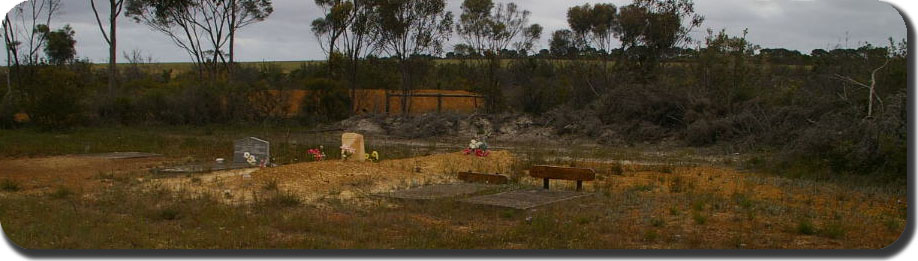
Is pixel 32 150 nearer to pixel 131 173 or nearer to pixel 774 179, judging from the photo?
pixel 131 173

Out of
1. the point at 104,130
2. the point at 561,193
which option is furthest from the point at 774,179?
the point at 104,130

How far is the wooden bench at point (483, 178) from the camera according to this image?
11.7 meters

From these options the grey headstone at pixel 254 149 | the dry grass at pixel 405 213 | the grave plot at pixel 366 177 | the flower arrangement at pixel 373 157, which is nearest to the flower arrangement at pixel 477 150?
the grave plot at pixel 366 177

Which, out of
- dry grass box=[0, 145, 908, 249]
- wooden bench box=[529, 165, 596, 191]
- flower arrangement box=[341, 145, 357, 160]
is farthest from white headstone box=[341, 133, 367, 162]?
wooden bench box=[529, 165, 596, 191]

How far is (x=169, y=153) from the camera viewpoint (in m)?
17.5

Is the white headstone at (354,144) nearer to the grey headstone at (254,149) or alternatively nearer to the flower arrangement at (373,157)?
the flower arrangement at (373,157)

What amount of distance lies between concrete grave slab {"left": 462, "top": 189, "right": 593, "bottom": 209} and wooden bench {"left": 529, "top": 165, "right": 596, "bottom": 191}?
26cm

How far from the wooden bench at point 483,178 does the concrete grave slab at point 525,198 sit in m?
0.89

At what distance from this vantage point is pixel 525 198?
1000cm

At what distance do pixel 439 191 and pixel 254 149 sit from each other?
4.94m

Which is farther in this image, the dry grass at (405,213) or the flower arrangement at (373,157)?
the flower arrangement at (373,157)

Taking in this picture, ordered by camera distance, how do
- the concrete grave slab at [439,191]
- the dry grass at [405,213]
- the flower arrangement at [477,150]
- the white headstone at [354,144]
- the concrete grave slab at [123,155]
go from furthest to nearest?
the concrete grave slab at [123,155] < the flower arrangement at [477,150] < the white headstone at [354,144] < the concrete grave slab at [439,191] < the dry grass at [405,213]

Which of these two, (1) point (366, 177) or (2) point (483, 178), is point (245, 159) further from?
(2) point (483, 178)

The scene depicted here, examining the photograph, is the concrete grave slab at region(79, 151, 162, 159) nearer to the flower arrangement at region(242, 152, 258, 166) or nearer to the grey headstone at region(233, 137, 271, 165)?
the grey headstone at region(233, 137, 271, 165)
